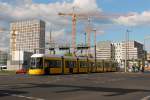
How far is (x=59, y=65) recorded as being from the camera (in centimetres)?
5731

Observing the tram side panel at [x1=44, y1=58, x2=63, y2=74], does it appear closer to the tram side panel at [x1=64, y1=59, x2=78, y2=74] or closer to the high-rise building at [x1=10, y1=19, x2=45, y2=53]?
the tram side panel at [x1=64, y1=59, x2=78, y2=74]

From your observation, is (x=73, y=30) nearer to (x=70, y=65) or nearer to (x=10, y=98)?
(x=70, y=65)

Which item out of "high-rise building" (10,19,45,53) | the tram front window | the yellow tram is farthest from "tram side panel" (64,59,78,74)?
"high-rise building" (10,19,45,53)

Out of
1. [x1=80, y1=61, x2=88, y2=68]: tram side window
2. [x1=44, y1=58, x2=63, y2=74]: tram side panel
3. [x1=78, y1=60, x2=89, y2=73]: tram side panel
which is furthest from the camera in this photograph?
[x1=80, y1=61, x2=88, y2=68]: tram side window

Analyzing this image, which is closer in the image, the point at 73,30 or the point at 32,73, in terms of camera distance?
the point at 32,73

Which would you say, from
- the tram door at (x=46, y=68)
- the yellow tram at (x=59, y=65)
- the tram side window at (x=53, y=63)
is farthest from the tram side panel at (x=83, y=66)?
the tram door at (x=46, y=68)

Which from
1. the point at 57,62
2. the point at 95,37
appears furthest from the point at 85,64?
the point at 95,37

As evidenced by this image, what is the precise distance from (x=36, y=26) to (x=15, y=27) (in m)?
9.37

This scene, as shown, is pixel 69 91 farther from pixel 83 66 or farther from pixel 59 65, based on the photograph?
pixel 83 66

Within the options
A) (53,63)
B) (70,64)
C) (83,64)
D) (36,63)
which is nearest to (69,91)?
(36,63)

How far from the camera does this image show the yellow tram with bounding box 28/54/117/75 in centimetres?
5366

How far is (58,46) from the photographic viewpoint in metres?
107

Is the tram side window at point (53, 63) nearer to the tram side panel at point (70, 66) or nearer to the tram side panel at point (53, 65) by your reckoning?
the tram side panel at point (53, 65)

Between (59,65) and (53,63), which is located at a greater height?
(53,63)
